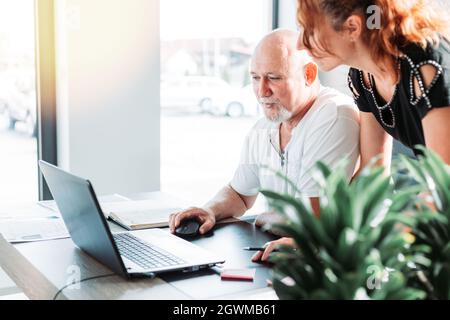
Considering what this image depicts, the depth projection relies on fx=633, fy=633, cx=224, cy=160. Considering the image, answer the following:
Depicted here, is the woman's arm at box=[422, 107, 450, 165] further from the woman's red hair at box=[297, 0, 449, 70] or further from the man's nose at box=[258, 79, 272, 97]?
the man's nose at box=[258, 79, 272, 97]

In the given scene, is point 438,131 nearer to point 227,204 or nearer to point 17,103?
point 227,204

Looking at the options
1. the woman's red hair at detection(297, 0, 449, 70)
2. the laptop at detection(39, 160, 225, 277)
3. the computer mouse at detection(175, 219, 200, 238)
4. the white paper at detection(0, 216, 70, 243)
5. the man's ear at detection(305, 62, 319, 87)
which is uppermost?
the woman's red hair at detection(297, 0, 449, 70)

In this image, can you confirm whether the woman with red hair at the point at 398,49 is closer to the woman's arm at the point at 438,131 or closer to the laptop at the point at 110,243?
the woman's arm at the point at 438,131

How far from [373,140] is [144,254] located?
775 millimetres

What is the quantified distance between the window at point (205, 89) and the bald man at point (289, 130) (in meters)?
1.55

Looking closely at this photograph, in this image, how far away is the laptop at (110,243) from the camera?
4.09ft

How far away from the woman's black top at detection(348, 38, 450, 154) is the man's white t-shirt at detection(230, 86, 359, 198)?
201 mm

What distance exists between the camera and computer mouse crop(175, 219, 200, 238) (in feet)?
5.44

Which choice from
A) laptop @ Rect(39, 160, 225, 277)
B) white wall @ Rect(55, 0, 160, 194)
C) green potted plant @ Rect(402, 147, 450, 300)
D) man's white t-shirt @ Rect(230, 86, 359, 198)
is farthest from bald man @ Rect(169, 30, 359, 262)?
white wall @ Rect(55, 0, 160, 194)

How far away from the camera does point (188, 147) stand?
391cm

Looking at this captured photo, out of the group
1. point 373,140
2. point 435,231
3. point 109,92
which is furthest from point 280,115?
point 109,92

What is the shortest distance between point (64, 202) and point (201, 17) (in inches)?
96.6

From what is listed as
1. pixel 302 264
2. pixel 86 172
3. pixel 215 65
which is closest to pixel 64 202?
pixel 302 264

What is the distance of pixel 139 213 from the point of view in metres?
1.88
